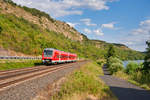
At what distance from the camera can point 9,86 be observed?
373 inches

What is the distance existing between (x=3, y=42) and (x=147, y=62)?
28939 millimetres

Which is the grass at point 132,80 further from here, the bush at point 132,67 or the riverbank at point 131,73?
the bush at point 132,67

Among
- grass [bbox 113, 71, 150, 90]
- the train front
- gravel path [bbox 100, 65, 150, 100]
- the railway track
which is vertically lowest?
grass [bbox 113, 71, 150, 90]

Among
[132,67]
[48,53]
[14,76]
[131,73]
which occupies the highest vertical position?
[48,53]

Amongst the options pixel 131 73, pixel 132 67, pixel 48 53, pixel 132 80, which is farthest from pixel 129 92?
pixel 132 67

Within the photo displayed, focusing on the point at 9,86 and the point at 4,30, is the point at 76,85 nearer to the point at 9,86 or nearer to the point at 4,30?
the point at 9,86

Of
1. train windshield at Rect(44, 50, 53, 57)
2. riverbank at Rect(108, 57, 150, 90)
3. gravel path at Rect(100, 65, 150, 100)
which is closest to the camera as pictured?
gravel path at Rect(100, 65, 150, 100)

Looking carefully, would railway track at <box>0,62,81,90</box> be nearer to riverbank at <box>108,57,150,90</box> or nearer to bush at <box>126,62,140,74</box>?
riverbank at <box>108,57,150,90</box>

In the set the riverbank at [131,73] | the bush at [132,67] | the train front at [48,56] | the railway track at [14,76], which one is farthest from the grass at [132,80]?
the train front at [48,56]

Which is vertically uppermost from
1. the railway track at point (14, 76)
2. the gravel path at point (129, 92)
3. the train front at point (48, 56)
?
the train front at point (48, 56)

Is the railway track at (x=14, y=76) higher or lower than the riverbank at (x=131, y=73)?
higher

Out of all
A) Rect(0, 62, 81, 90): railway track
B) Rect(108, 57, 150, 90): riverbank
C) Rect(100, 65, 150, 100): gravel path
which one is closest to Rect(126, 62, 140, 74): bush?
Rect(108, 57, 150, 90): riverbank

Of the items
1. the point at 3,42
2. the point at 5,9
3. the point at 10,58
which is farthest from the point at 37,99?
the point at 5,9

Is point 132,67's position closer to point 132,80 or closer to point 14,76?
point 132,80
